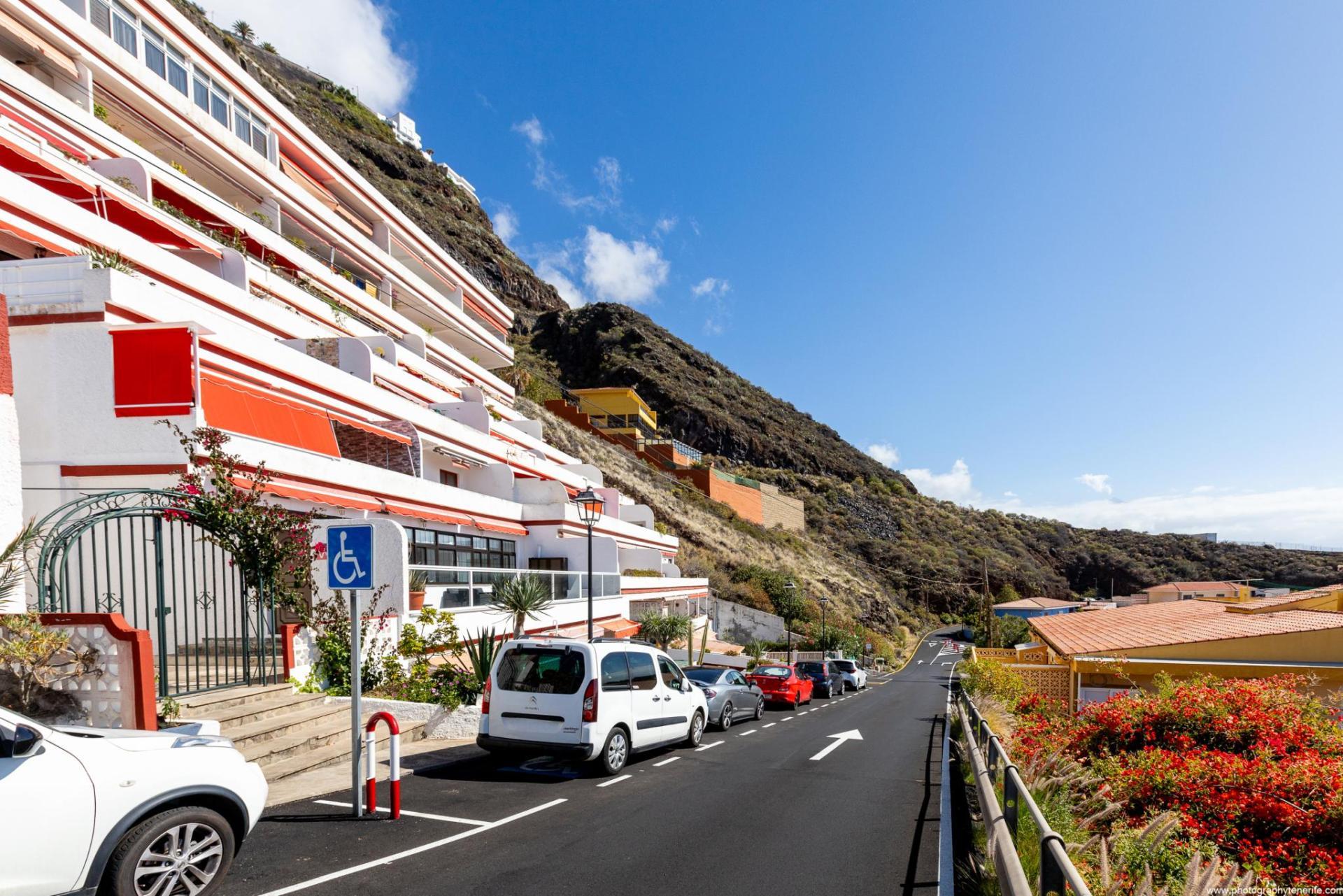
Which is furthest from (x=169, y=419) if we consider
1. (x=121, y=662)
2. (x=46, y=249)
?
(x=121, y=662)

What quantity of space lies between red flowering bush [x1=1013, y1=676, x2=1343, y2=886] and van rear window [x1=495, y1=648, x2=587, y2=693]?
214 inches

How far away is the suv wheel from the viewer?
15.5 feet

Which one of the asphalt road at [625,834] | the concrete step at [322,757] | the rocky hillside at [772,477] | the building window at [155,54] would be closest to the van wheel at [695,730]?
the asphalt road at [625,834]

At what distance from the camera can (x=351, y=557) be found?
303 inches

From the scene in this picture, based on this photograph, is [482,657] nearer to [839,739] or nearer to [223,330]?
[839,739]

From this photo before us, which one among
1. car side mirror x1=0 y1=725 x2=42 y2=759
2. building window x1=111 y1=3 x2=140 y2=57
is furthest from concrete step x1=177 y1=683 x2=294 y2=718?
building window x1=111 y1=3 x2=140 y2=57

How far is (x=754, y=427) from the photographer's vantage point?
116625 millimetres

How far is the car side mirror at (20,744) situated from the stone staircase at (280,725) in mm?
4734

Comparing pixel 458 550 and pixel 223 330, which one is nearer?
pixel 223 330

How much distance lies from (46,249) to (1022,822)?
18169 mm

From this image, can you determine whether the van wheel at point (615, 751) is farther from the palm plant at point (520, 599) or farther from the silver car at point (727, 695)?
the palm plant at point (520, 599)

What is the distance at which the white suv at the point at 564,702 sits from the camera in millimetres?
9812

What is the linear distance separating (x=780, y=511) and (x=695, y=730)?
239ft

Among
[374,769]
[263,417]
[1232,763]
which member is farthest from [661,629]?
[1232,763]
